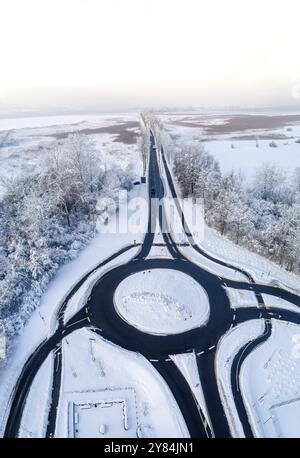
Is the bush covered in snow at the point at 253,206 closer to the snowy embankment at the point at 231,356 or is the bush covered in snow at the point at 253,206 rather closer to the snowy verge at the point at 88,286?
the snowy embankment at the point at 231,356

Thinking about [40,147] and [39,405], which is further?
[40,147]

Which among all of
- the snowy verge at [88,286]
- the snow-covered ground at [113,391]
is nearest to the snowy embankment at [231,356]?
the snow-covered ground at [113,391]

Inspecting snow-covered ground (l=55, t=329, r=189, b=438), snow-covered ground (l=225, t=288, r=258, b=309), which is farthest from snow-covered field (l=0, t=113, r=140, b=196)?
snow-covered ground (l=225, t=288, r=258, b=309)

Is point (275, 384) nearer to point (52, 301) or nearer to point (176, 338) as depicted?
point (176, 338)

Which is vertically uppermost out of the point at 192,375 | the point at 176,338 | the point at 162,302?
the point at 162,302

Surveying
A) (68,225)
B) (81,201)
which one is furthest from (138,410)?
(81,201)

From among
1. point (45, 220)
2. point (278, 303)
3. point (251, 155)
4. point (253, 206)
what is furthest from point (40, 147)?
point (278, 303)
